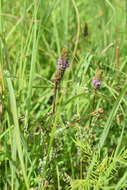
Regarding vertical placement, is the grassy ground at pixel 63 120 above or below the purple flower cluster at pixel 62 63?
below

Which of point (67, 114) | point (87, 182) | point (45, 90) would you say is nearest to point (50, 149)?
point (87, 182)

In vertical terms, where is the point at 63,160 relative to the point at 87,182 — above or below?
below

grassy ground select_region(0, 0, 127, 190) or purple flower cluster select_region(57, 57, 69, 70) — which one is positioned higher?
purple flower cluster select_region(57, 57, 69, 70)

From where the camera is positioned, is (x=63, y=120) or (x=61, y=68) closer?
(x=61, y=68)

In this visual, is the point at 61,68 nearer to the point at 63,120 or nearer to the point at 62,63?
the point at 62,63

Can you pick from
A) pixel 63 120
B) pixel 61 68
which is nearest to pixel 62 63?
pixel 61 68

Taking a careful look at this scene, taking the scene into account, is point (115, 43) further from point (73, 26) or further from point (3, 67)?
point (3, 67)

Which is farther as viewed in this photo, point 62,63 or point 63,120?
point 63,120

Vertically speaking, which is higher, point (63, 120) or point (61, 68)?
point (61, 68)
